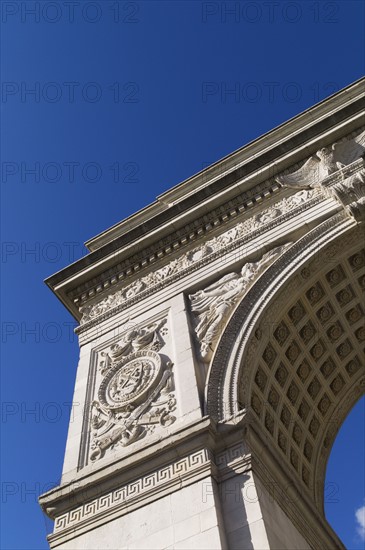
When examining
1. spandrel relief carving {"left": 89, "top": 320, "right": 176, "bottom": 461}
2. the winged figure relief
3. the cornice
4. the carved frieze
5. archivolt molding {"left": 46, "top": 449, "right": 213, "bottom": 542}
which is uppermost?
the cornice

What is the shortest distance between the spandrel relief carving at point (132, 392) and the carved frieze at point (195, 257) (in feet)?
4.59

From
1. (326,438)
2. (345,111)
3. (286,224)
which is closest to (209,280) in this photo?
(286,224)

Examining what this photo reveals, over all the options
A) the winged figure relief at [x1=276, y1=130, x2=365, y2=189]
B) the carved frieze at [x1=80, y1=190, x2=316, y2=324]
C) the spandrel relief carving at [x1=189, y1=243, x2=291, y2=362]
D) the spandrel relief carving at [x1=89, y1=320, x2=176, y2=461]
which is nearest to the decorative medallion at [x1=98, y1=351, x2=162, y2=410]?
the spandrel relief carving at [x1=89, y1=320, x2=176, y2=461]

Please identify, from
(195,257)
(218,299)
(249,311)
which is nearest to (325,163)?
(195,257)

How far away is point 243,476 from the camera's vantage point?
8.47m

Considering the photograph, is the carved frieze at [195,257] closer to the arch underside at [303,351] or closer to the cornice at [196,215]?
the cornice at [196,215]

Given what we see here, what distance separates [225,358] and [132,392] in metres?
1.98

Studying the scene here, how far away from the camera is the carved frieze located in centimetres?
1284

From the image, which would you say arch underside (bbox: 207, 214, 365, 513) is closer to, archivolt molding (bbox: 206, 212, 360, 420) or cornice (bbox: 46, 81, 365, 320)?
archivolt molding (bbox: 206, 212, 360, 420)

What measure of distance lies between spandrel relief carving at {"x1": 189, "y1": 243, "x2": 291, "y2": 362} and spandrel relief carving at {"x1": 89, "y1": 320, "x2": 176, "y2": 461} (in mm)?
803

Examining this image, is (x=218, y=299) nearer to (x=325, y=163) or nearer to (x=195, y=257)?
(x=195, y=257)

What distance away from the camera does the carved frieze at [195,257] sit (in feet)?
42.1

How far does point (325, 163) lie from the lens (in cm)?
1287

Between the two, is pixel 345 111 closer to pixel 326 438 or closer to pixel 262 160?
pixel 262 160
